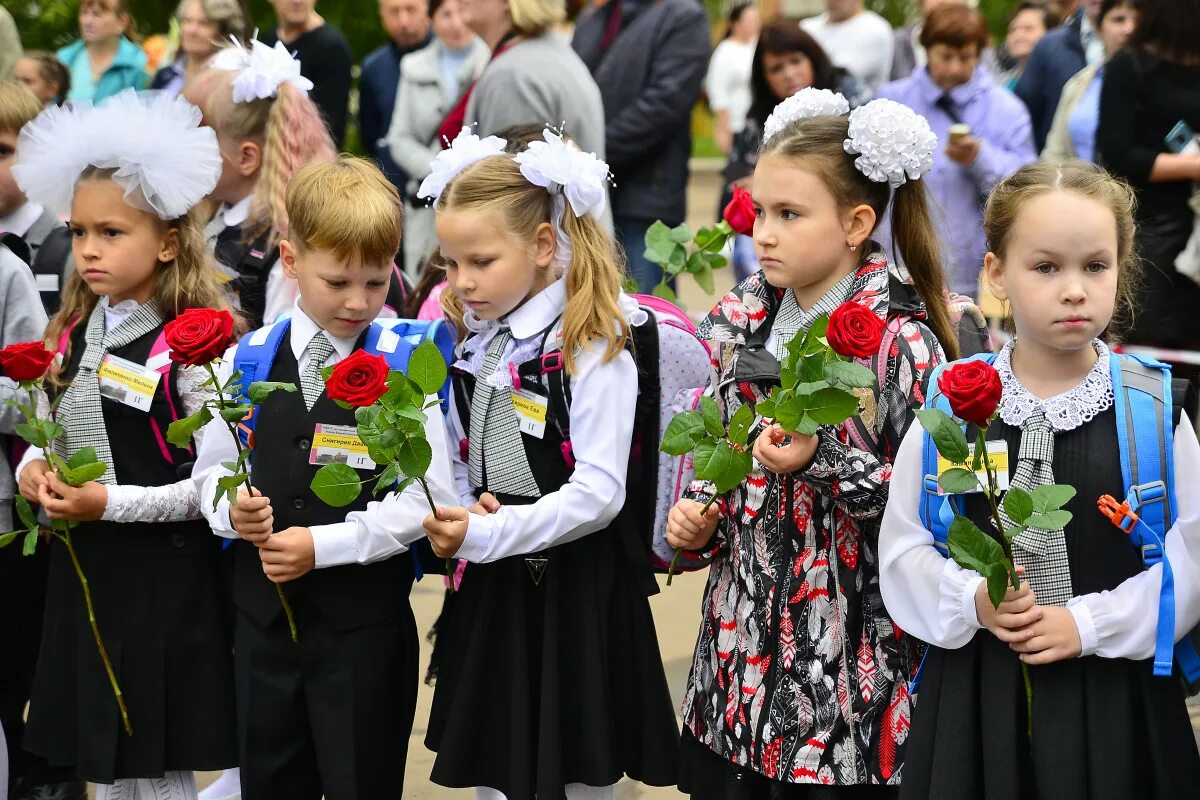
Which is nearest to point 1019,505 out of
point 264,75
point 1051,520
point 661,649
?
point 1051,520

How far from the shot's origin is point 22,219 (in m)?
4.21

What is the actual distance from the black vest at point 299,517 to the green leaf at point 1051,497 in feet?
4.71

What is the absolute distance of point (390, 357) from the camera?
3289 millimetres

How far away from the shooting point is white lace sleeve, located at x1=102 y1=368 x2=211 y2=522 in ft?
11.0

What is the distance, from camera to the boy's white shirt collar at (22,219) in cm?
420

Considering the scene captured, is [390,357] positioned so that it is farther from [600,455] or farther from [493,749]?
[493,749]

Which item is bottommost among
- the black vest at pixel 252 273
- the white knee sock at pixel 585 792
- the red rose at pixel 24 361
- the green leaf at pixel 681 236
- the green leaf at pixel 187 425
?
the white knee sock at pixel 585 792

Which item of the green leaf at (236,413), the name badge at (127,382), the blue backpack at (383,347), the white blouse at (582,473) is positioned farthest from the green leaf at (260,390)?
the name badge at (127,382)

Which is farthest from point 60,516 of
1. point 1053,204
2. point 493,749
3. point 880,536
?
point 1053,204

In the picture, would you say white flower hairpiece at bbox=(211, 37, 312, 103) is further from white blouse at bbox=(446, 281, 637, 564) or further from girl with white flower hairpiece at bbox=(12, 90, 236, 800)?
white blouse at bbox=(446, 281, 637, 564)

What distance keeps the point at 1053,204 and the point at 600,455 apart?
3.40 ft

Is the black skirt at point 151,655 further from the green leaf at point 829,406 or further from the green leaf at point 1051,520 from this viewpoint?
the green leaf at point 1051,520

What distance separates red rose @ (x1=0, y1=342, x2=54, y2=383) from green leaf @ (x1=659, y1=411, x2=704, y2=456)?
1.30 meters

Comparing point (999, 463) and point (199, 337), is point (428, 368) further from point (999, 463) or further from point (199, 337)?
point (999, 463)
